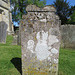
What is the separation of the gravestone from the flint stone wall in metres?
3.41

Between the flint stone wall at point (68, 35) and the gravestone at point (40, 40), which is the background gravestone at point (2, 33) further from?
the gravestone at point (40, 40)

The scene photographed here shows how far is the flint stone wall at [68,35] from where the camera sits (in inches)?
199

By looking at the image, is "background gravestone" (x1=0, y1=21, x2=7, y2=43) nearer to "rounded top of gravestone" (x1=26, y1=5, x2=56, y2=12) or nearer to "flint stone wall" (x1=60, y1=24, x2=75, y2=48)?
"flint stone wall" (x1=60, y1=24, x2=75, y2=48)

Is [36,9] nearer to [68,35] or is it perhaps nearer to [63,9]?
[68,35]

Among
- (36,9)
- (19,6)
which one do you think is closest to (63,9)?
(19,6)

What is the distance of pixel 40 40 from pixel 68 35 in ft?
11.9

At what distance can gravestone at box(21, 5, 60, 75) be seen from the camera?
1.95 m

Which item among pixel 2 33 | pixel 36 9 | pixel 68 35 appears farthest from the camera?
pixel 2 33

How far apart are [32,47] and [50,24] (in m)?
0.69

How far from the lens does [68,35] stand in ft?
16.8

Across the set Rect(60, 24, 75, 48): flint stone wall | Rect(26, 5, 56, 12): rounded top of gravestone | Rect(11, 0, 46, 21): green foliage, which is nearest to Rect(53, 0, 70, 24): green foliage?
Rect(11, 0, 46, 21): green foliage

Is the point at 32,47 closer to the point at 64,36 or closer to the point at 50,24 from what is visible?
the point at 50,24

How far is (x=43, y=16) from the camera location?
1.97 metres

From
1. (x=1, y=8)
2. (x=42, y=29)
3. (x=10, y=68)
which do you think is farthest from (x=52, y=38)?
(x=1, y=8)
